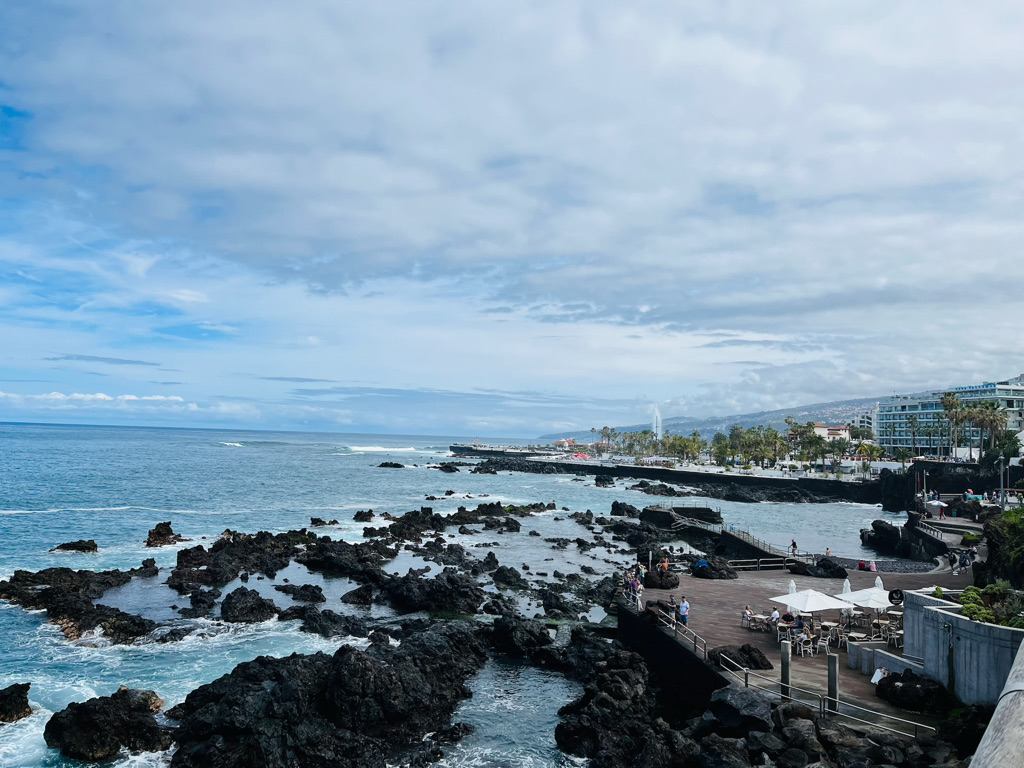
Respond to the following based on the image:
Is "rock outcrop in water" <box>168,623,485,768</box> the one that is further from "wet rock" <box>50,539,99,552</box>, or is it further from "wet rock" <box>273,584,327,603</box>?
Answer: "wet rock" <box>50,539,99,552</box>

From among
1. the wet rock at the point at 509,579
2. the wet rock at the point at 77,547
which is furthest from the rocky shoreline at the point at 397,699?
the wet rock at the point at 77,547

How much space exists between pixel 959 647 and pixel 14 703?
24.9 metres

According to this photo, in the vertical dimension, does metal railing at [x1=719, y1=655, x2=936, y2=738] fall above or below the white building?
below

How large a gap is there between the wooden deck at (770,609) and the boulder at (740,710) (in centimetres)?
143

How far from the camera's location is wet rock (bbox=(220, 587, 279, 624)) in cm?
2947

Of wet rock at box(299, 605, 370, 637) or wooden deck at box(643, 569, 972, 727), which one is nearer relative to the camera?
wooden deck at box(643, 569, 972, 727)

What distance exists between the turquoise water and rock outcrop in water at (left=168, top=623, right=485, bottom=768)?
132 cm

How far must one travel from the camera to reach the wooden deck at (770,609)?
643 inches

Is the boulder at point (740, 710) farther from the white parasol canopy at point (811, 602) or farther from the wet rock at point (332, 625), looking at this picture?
the wet rock at point (332, 625)

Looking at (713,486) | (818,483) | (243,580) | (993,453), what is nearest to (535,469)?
(713,486)

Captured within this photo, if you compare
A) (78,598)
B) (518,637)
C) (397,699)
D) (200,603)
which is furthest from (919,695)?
(78,598)

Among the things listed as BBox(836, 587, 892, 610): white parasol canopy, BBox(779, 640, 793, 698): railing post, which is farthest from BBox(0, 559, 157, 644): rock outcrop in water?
BBox(836, 587, 892, 610): white parasol canopy

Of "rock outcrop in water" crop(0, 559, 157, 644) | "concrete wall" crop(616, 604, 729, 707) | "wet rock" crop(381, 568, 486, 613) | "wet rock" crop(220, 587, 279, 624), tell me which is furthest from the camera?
"wet rock" crop(381, 568, 486, 613)

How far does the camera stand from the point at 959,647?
1488cm
